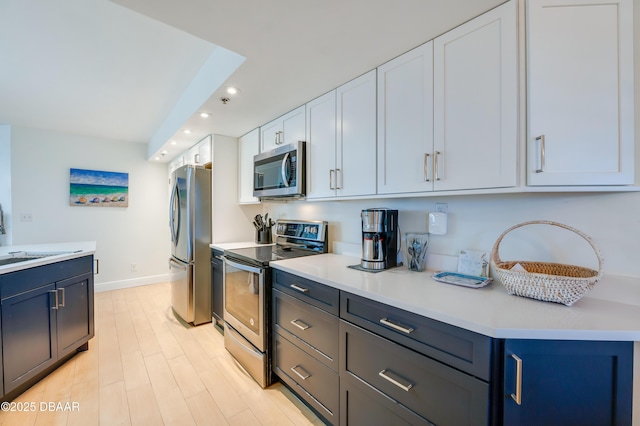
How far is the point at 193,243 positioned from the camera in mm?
2818

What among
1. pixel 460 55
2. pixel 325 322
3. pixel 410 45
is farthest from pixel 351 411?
pixel 410 45

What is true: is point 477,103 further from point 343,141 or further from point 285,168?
point 285,168

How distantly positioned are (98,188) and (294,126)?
12.5 feet

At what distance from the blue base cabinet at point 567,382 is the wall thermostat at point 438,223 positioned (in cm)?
78

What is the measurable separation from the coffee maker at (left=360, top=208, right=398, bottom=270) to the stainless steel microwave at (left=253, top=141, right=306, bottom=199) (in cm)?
78

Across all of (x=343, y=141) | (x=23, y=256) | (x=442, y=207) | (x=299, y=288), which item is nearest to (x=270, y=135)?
(x=343, y=141)

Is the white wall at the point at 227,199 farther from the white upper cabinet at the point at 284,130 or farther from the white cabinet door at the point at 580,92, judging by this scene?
the white cabinet door at the point at 580,92

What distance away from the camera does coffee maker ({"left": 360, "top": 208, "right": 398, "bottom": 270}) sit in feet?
5.31

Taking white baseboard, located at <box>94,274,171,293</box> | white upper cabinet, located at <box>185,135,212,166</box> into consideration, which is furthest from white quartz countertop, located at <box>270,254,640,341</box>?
white baseboard, located at <box>94,274,171,293</box>

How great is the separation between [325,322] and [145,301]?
347 cm

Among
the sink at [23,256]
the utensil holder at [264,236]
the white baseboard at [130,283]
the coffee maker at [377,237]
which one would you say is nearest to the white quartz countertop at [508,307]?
the coffee maker at [377,237]

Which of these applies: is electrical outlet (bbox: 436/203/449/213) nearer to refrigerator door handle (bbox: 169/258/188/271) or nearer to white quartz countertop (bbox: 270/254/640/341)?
white quartz countertop (bbox: 270/254/640/341)

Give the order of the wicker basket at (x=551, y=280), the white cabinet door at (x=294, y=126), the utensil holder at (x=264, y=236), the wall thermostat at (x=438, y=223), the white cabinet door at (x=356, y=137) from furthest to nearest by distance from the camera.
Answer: the utensil holder at (x=264, y=236) < the white cabinet door at (x=294, y=126) < the white cabinet door at (x=356, y=137) < the wall thermostat at (x=438, y=223) < the wicker basket at (x=551, y=280)

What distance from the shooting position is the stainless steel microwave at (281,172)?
221 cm
